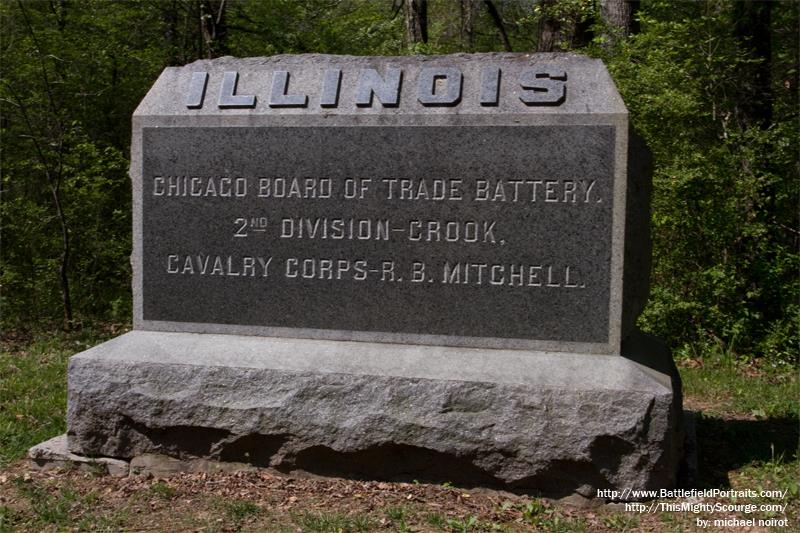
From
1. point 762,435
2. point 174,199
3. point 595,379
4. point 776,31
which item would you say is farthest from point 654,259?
point 174,199

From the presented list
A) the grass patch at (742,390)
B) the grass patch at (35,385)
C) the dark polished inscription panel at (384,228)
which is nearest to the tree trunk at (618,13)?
the grass patch at (742,390)

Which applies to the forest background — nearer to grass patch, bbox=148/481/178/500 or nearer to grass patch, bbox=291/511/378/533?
grass patch, bbox=291/511/378/533

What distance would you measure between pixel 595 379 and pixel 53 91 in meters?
8.77

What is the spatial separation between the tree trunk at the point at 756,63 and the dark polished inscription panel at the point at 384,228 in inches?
203

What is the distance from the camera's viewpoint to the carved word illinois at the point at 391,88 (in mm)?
4145

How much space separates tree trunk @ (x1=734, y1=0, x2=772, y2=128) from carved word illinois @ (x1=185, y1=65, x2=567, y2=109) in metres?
5.03

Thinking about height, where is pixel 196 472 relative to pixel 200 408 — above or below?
below

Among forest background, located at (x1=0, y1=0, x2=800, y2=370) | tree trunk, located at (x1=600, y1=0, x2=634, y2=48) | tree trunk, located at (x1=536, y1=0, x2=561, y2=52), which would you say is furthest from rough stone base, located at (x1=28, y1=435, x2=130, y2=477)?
tree trunk, located at (x1=536, y1=0, x2=561, y2=52)

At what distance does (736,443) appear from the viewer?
4867mm

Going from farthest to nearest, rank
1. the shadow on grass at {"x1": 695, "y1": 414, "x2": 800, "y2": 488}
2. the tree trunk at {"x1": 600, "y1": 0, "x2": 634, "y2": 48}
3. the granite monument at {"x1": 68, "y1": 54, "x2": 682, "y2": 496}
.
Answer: the tree trunk at {"x1": 600, "y1": 0, "x2": 634, "y2": 48}
the shadow on grass at {"x1": 695, "y1": 414, "x2": 800, "y2": 488}
the granite monument at {"x1": 68, "y1": 54, "x2": 682, "y2": 496}

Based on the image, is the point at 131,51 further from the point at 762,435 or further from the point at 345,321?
the point at 762,435

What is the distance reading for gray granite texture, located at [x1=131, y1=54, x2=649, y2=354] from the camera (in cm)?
410

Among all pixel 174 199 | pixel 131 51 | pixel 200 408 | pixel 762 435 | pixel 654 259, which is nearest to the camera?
pixel 200 408

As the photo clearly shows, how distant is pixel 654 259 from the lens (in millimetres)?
7996
